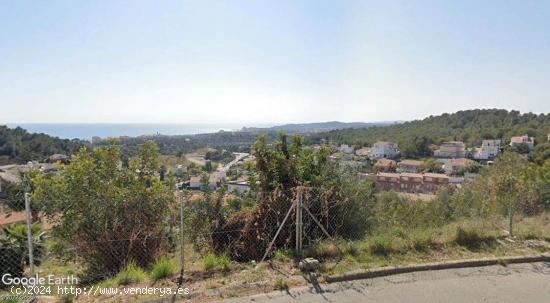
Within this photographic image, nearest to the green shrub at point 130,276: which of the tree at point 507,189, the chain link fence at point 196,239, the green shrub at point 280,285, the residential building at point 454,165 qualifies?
the chain link fence at point 196,239

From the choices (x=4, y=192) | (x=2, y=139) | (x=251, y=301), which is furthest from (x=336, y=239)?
(x=2, y=139)

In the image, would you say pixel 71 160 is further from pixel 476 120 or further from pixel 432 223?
pixel 476 120

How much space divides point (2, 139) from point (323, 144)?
155 ft

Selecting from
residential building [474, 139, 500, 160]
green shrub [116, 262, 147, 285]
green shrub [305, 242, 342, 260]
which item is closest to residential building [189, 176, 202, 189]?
green shrub [116, 262, 147, 285]

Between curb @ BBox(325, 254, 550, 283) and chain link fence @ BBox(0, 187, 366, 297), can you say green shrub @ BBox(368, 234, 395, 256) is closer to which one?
curb @ BBox(325, 254, 550, 283)

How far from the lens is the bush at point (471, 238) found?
562cm

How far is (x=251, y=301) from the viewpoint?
384 cm

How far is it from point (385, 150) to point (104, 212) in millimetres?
72049

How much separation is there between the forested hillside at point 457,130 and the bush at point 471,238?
49498 millimetres

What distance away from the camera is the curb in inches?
175

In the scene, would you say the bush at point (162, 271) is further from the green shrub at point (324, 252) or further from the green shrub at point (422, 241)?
the green shrub at point (422, 241)

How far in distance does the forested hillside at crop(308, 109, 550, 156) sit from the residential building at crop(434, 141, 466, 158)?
412 cm

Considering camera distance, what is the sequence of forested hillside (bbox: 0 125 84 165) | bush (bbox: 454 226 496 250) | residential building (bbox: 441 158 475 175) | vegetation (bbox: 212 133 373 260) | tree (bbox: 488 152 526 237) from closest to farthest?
vegetation (bbox: 212 133 373 260)
bush (bbox: 454 226 496 250)
tree (bbox: 488 152 526 237)
forested hillside (bbox: 0 125 84 165)
residential building (bbox: 441 158 475 175)

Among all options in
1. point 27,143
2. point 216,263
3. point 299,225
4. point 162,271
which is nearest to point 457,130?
point 27,143
